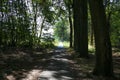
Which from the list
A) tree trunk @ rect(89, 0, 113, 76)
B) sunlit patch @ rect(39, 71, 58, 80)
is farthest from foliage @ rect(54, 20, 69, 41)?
tree trunk @ rect(89, 0, 113, 76)

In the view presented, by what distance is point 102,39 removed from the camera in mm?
11688

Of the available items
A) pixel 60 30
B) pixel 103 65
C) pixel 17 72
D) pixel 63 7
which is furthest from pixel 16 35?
pixel 60 30

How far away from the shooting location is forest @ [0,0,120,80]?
38.7 feet

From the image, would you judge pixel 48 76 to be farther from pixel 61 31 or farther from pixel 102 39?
pixel 61 31

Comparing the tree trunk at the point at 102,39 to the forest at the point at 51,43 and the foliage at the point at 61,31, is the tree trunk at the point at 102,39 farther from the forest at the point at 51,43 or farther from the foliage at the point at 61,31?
the foliage at the point at 61,31

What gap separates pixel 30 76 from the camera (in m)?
12.1

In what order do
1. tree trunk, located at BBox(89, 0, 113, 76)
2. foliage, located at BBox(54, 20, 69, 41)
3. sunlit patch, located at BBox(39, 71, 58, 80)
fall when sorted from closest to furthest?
sunlit patch, located at BBox(39, 71, 58, 80), tree trunk, located at BBox(89, 0, 113, 76), foliage, located at BBox(54, 20, 69, 41)

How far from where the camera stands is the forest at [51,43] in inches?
464

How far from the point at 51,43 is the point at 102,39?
27.4m

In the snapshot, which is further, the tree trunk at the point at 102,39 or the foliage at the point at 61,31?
the foliage at the point at 61,31

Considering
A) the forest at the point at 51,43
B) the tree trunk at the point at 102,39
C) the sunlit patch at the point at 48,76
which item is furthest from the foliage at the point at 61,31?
the tree trunk at the point at 102,39

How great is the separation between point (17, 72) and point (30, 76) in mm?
1210

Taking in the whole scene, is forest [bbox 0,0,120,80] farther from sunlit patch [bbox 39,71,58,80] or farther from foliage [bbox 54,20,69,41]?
foliage [bbox 54,20,69,41]

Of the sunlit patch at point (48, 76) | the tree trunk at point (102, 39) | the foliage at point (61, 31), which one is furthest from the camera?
the foliage at point (61, 31)
